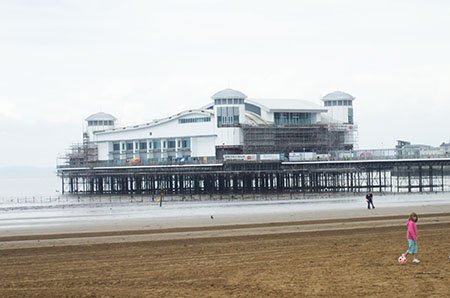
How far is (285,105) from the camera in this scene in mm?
98875

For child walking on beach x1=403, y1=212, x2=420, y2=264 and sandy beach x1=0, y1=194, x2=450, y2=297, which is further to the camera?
child walking on beach x1=403, y1=212, x2=420, y2=264

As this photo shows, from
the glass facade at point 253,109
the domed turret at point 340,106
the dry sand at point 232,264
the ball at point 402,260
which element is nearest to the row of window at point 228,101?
the glass facade at point 253,109

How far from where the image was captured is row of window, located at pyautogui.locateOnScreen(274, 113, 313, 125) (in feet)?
317

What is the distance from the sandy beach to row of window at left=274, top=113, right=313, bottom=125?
2413 inches

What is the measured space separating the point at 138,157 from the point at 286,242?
7286 cm

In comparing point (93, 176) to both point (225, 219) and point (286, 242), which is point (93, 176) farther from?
point (286, 242)

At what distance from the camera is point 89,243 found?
29250 millimetres

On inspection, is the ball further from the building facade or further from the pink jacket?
the building facade

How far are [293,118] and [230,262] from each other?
76346 mm

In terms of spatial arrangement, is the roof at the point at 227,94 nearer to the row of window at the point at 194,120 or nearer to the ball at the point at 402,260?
the row of window at the point at 194,120

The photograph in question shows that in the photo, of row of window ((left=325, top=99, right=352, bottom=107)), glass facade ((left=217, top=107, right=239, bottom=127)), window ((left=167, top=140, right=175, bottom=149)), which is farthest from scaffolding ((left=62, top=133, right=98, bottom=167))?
row of window ((left=325, top=99, right=352, bottom=107))

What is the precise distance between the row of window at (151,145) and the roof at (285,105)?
9782mm

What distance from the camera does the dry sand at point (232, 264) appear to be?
58.4 feet

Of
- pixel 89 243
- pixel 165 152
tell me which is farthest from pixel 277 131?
pixel 89 243
